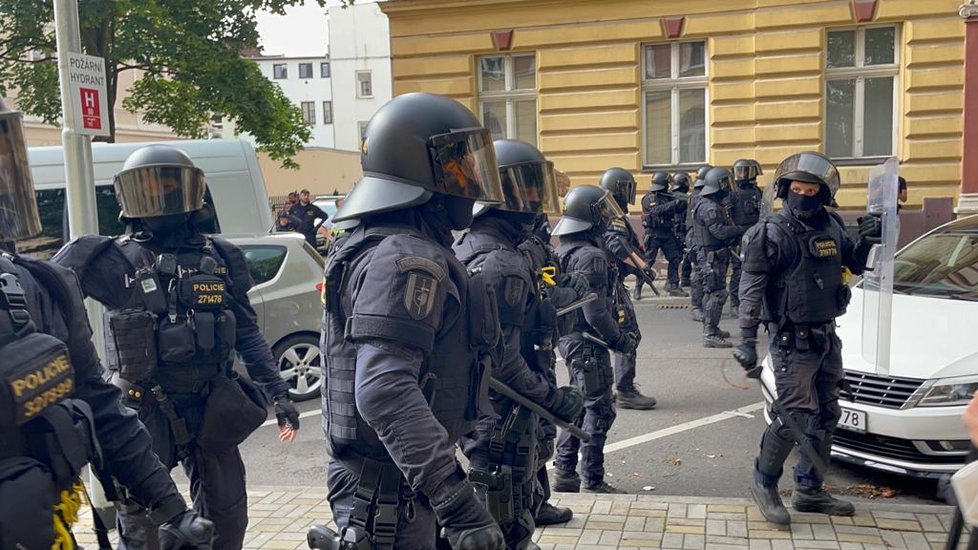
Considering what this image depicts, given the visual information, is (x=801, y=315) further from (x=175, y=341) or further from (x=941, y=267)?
(x=175, y=341)

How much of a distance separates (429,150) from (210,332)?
1.55 metres

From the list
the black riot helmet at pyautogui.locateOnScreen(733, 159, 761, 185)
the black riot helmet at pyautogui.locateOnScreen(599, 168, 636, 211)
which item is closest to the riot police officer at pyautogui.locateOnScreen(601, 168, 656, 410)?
the black riot helmet at pyautogui.locateOnScreen(599, 168, 636, 211)

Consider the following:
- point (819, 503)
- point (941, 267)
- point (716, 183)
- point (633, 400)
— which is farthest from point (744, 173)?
point (819, 503)

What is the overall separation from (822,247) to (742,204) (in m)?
7.03

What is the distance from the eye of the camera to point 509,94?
1703cm

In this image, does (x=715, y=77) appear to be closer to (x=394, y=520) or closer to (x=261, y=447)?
(x=261, y=447)

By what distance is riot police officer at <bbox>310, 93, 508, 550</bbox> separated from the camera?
2.34 m

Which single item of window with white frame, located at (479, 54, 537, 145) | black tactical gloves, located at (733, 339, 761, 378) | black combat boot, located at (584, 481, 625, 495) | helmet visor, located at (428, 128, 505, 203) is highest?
window with white frame, located at (479, 54, 537, 145)

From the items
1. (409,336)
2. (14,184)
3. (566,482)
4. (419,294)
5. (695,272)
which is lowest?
(566,482)

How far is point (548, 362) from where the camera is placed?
4148mm

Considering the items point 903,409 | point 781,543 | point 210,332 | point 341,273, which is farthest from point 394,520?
point 903,409

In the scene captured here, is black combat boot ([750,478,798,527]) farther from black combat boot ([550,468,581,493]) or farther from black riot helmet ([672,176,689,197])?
black riot helmet ([672,176,689,197])

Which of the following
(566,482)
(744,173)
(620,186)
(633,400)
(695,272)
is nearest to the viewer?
(566,482)

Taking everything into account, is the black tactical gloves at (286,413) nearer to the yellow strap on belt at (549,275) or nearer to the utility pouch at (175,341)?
the utility pouch at (175,341)
